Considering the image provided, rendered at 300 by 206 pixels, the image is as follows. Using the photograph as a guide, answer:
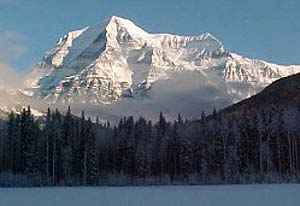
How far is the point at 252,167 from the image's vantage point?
114125mm

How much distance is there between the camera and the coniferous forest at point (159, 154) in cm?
10988

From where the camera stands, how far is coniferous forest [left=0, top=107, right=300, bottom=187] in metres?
110

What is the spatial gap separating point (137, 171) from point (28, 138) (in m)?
23.7

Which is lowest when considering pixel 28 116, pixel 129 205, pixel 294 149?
pixel 129 205

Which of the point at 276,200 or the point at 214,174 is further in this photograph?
the point at 214,174

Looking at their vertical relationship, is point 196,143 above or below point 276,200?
above

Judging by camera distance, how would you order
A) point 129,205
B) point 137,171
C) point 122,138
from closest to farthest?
point 129,205 < point 137,171 < point 122,138

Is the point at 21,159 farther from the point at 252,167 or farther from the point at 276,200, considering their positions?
the point at 276,200

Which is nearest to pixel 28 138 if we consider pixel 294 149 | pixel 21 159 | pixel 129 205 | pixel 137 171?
pixel 21 159

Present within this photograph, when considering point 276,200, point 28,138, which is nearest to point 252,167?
point 28,138

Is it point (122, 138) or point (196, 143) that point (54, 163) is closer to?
point (122, 138)

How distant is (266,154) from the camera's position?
11544 centimetres

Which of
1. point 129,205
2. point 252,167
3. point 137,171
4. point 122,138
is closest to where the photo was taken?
point 129,205

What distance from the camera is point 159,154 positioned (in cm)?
13162
